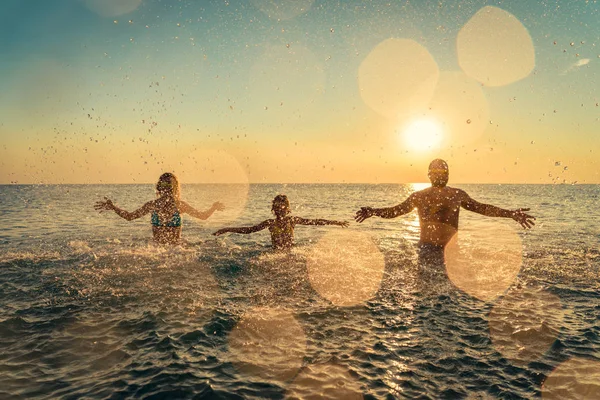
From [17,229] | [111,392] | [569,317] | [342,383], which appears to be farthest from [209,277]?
[17,229]

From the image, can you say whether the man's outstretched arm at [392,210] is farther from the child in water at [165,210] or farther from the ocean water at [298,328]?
the child in water at [165,210]

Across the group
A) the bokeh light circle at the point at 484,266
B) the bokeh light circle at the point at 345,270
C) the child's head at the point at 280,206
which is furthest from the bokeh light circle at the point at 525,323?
the child's head at the point at 280,206

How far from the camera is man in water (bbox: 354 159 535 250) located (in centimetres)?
958

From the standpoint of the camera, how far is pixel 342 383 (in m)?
4.64

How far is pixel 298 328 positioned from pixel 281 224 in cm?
591

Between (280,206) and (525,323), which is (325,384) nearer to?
(525,323)

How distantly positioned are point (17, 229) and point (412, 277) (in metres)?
23.7

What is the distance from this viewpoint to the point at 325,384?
4.60m

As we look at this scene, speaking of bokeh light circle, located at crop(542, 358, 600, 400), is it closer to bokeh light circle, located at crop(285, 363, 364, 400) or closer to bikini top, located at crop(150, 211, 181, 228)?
bokeh light circle, located at crop(285, 363, 364, 400)

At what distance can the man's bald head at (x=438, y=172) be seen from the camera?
9.46 meters

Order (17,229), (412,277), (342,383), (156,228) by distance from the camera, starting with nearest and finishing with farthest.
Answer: (342,383)
(412,277)
(156,228)
(17,229)

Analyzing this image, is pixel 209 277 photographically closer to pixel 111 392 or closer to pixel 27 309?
pixel 27 309

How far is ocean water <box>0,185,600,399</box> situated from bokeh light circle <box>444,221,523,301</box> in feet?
0.29

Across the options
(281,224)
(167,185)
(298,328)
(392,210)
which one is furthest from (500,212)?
(167,185)
